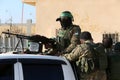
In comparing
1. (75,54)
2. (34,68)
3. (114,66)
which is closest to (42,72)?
(34,68)

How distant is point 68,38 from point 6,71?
225cm

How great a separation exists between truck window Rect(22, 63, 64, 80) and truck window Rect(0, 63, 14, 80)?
0.49 ft

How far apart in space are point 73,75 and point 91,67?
107 centimetres

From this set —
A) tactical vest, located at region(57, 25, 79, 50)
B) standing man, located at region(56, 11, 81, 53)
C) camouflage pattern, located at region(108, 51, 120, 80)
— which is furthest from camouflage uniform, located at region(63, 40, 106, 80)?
tactical vest, located at region(57, 25, 79, 50)

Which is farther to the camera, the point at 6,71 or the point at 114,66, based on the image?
the point at 114,66

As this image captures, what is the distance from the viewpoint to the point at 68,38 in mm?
7562

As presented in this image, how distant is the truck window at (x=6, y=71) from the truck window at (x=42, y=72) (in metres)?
0.15

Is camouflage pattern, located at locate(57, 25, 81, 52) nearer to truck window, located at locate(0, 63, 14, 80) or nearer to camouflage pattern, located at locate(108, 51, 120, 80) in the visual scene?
camouflage pattern, located at locate(108, 51, 120, 80)

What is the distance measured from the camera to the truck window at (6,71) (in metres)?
5.43

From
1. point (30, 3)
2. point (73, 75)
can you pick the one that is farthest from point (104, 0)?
point (73, 75)

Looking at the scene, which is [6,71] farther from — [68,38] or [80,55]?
[68,38]

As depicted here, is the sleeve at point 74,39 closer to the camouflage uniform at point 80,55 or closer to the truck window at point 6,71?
the camouflage uniform at point 80,55

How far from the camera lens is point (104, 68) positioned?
6.93 m

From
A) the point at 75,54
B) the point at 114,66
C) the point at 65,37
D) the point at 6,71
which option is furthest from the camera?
the point at 65,37
